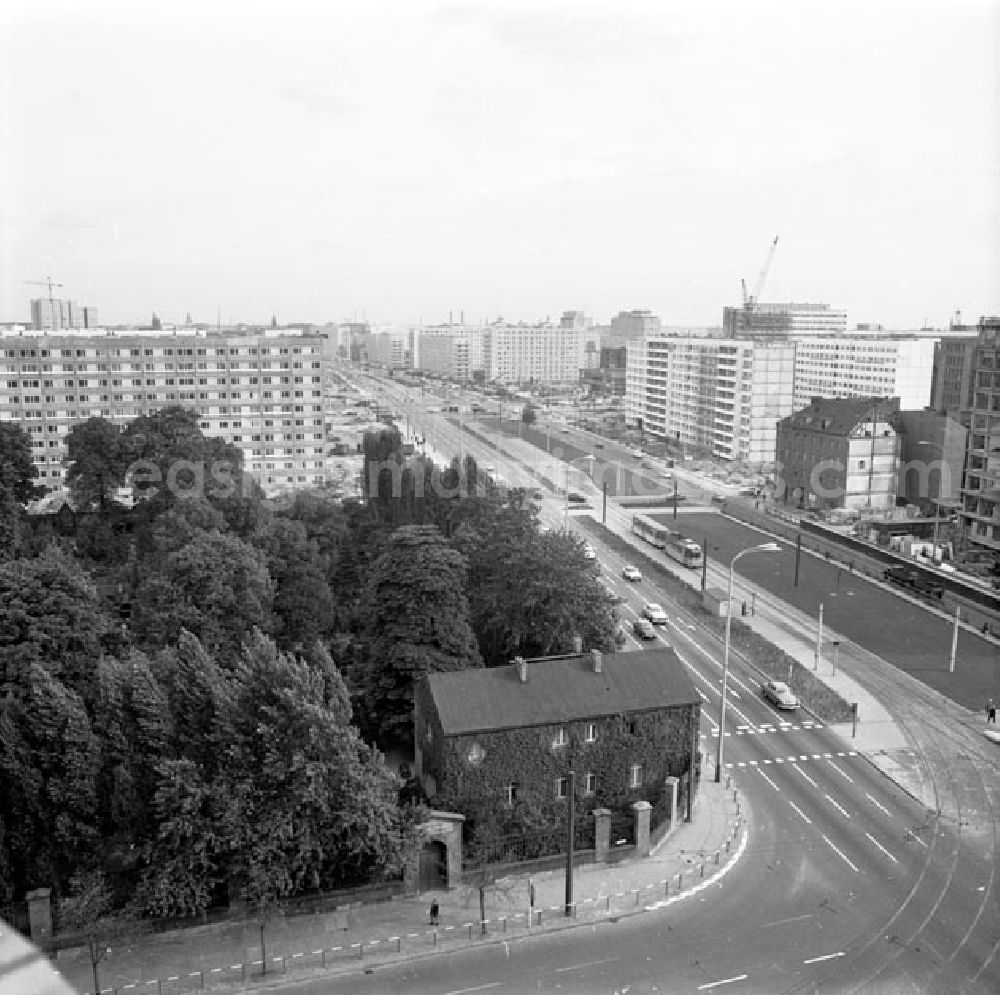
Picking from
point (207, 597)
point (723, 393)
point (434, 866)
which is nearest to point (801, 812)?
point (434, 866)

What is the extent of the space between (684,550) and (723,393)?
38.5 m

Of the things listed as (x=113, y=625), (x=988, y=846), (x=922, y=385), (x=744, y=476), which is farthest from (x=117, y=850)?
(x=922, y=385)

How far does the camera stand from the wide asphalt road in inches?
1243

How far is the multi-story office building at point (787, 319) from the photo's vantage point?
5472 inches

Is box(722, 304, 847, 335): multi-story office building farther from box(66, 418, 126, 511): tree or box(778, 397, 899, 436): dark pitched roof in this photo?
box(66, 418, 126, 511): tree

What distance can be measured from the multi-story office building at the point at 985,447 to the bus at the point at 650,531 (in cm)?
1502

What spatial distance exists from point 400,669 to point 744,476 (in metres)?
55.1

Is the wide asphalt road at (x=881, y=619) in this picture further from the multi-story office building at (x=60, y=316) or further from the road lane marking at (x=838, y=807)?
the multi-story office building at (x=60, y=316)

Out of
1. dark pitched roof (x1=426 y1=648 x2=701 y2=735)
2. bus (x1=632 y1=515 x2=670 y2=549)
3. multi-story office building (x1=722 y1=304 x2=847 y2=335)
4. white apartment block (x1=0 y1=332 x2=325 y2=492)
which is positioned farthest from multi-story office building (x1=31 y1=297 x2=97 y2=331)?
multi-story office building (x1=722 y1=304 x2=847 y2=335)

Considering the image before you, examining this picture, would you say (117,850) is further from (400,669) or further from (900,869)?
(900,869)

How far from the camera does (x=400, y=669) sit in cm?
2464

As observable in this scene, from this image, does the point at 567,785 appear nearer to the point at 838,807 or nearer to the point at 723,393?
the point at 838,807

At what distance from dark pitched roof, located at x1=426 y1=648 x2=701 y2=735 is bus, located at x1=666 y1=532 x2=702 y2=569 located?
23.7m

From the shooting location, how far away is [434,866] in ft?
65.3
